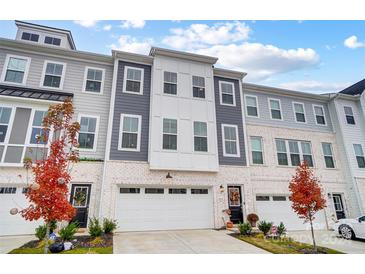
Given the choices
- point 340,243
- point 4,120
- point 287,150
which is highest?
point 4,120

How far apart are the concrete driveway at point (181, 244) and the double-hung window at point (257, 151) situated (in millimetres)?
5464

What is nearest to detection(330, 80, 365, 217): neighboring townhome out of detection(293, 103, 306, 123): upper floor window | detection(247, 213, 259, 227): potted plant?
detection(293, 103, 306, 123): upper floor window

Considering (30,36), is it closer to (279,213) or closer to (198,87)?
(198,87)

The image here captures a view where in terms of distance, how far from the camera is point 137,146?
440 inches

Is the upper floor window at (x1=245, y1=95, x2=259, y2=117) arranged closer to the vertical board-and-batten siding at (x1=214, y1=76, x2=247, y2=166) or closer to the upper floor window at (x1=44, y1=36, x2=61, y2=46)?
the vertical board-and-batten siding at (x1=214, y1=76, x2=247, y2=166)

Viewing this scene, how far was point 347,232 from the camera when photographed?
1005 centimetres

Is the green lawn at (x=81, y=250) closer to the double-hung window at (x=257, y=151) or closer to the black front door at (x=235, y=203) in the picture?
the black front door at (x=235, y=203)

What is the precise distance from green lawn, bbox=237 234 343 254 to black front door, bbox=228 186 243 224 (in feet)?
8.24

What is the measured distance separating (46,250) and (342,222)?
12.4 m

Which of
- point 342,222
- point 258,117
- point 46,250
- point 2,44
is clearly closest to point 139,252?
point 46,250

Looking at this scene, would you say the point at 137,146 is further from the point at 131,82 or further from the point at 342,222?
the point at 342,222

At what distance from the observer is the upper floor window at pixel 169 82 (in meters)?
12.3

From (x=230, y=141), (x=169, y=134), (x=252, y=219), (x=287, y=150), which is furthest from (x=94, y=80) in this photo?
(x=287, y=150)

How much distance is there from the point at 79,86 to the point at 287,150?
43.6 feet
